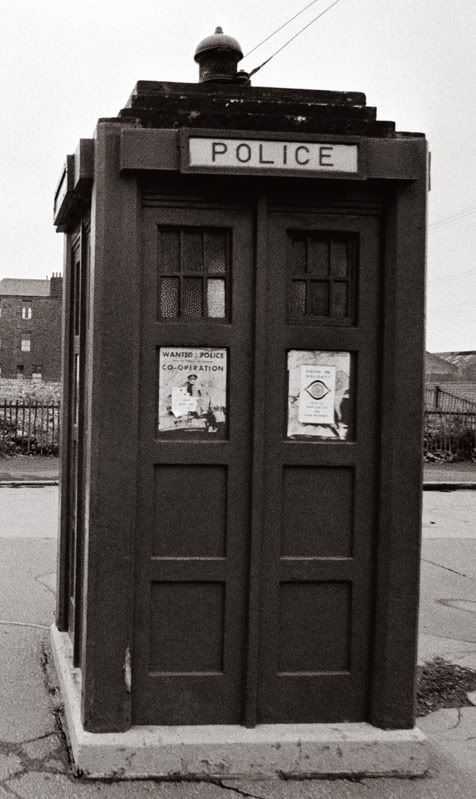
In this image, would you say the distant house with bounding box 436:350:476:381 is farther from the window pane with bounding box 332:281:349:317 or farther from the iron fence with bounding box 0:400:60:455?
the window pane with bounding box 332:281:349:317

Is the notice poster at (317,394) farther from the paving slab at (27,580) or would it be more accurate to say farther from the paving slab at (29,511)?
the paving slab at (29,511)

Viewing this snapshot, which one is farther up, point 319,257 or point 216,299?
point 319,257

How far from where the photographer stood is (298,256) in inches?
150

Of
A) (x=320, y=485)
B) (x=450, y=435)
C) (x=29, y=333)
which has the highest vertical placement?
(x=29, y=333)

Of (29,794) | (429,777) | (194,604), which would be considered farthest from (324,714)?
(29,794)

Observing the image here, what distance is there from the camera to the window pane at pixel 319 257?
3.81 meters

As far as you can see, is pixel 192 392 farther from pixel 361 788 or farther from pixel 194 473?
pixel 361 788

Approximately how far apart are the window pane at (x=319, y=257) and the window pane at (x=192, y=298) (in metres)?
0.49

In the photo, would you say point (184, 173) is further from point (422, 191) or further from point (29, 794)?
point (29, 794)

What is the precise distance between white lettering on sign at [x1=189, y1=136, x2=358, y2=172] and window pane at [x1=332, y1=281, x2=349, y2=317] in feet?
1.61

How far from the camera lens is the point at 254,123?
3.70 m

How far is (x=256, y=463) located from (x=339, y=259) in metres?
0.94

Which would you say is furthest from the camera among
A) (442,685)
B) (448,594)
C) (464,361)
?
(464,361)

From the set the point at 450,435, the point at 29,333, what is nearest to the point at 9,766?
the point at 450,435
